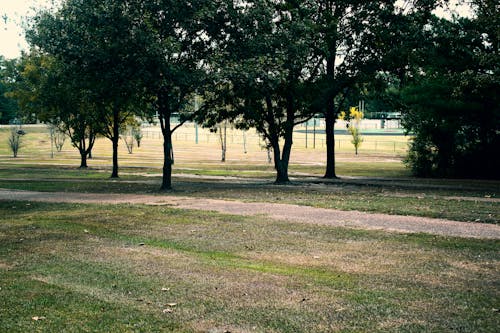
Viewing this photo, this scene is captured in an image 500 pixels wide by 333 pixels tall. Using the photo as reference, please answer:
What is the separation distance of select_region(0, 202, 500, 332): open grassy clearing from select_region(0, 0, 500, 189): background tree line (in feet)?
36.0

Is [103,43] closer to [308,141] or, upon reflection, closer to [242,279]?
[242,279]

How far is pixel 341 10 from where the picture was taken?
33.3 m

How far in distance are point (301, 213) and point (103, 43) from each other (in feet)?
39.6

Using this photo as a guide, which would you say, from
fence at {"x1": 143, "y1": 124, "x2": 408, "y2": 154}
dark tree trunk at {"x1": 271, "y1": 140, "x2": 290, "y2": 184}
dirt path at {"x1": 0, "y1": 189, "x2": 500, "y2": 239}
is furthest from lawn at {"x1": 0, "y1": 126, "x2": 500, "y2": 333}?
fence at {"x1": 143, "y1": 124, "x2": 408, "y2": 154}

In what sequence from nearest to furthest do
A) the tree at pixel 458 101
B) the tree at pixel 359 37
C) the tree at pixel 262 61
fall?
the tree at pixel 262 61 < the tree at pixel 458 101 < the tree at pixel 359 37

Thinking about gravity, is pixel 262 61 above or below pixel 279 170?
above

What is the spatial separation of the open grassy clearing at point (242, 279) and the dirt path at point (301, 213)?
3.39ft

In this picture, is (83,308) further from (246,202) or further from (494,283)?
(246,202)

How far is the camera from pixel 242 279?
30.7 ft

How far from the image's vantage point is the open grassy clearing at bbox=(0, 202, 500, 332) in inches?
287

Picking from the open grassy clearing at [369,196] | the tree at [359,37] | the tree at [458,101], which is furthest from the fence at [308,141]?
the open grassy clearing at [369,196]

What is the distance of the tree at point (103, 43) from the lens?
23469mm

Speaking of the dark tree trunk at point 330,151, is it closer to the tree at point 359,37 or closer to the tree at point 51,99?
the tree at point 359,37

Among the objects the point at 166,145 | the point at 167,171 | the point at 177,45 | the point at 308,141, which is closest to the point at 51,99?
the point at 166,145
